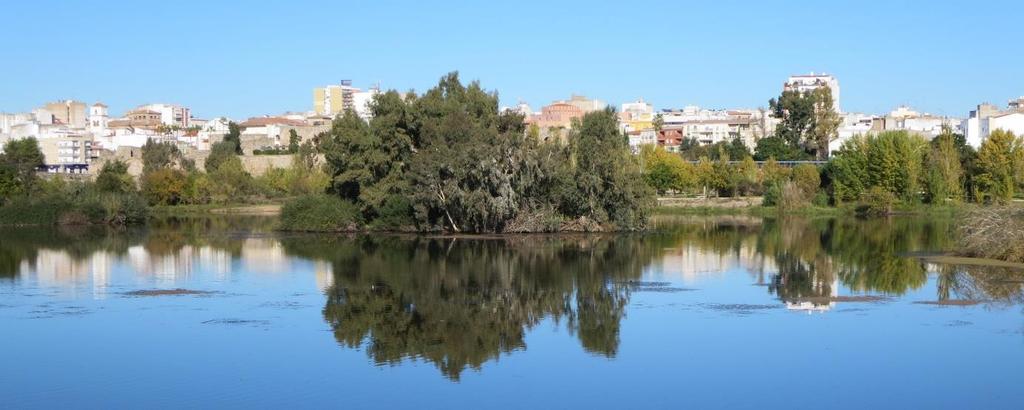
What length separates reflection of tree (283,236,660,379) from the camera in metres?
16.2

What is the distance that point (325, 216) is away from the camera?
124ft

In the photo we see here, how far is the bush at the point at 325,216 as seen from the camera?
37781mm

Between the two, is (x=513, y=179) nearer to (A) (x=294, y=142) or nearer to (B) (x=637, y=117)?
(A) (x=294, y=142)

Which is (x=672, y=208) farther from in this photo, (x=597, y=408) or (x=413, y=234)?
(x=597, y=408)

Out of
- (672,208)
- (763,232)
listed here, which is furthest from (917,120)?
(763,232)

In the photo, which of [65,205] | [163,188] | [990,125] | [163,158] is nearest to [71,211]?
[65,205]

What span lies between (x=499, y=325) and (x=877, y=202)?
3424cm

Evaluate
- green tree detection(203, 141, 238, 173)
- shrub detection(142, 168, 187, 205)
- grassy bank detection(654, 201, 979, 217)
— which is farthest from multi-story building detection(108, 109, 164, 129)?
grassy bank detection(654, 201, 979, 217)

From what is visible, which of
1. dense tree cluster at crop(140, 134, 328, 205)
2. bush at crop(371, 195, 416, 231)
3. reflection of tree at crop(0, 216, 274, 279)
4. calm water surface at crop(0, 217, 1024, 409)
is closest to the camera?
calm water surface at crop(0, 217, 1024, 409)

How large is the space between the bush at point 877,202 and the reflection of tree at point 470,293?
1890 cm

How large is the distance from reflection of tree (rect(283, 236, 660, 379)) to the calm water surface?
73mm

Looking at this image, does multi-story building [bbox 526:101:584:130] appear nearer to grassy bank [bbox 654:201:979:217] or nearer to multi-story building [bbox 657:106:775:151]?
multi-story building [bbox 657:106:775:151]

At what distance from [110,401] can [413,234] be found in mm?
23373

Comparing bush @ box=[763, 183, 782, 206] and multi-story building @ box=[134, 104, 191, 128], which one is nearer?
bush @ box=[763, 183, 782, 206]
